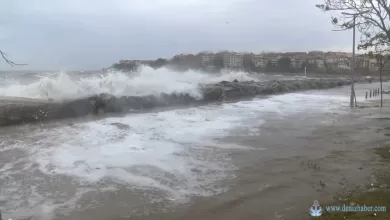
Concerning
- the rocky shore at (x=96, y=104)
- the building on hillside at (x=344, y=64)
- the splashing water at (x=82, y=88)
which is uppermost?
the building on hillside at (x=344, y=64)

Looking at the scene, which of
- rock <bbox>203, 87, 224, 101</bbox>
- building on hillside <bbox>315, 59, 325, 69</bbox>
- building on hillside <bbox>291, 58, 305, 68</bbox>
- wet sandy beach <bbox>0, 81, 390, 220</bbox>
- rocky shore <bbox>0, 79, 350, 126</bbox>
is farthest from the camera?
building on hillside <bbox>291, 58, 305, 68</bbox>

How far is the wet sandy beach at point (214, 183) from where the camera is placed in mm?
5668

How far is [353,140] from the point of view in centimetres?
1134

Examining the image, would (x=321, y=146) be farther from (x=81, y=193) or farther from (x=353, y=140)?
(x=81, y=193)

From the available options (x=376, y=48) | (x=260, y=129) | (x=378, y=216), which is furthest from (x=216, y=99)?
(x=378, y=216)

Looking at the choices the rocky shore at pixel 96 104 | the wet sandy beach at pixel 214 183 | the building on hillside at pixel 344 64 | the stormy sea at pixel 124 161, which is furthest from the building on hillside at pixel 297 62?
the wet sandy beach at pixel 214 183

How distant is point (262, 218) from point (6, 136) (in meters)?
10.7

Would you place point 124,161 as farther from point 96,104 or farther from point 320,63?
point 320,63

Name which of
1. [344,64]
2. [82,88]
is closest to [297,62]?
[344,64]

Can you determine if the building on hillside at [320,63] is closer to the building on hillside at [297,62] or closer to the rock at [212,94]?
the building on hillside at [297,62]

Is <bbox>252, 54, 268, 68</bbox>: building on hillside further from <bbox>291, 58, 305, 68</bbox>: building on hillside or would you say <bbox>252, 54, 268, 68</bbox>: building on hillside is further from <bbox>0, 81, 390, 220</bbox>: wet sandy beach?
<bbox>0, 81, 390, 220</bbox>: wet sandy beach

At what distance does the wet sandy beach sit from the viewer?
5668 millimetres

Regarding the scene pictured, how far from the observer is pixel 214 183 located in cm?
710

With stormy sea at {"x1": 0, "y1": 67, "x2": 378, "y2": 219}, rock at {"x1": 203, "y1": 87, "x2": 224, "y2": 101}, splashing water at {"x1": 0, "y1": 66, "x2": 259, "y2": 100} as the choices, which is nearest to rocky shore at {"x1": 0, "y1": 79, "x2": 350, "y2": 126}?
rock at {"x1": 203, "y1": 87, "x2": 224, "y2": 101}
